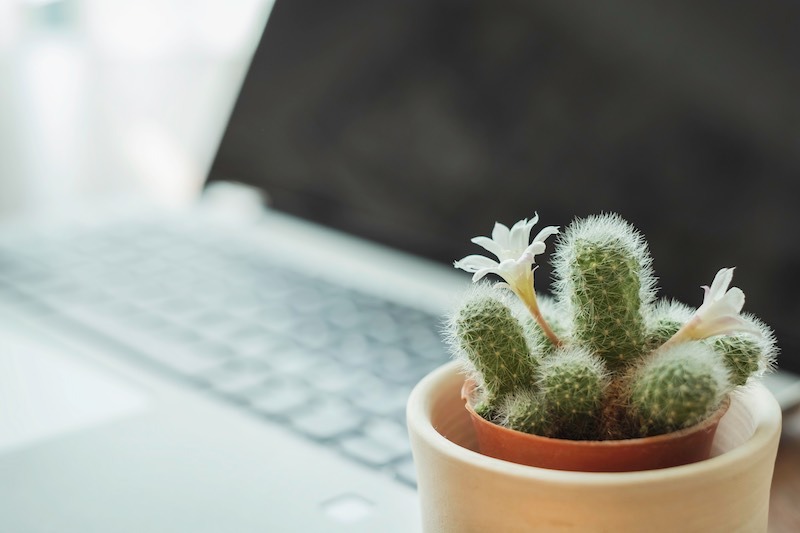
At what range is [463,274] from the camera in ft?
2.33

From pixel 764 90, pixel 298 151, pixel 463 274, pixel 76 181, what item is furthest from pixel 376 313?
pixel 76 181

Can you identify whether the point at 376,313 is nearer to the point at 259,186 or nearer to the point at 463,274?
the point at 463,274

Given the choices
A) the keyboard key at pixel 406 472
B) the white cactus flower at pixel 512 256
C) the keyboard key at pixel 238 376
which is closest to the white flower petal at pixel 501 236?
the white cactus flower at pixel 512 256

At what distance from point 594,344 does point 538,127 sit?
0.34 m

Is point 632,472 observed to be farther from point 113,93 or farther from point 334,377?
point 113,93

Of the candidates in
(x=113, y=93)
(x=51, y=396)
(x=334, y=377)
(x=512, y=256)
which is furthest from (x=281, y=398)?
(x=113, y=93)

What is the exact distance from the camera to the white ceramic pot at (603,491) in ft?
0.86

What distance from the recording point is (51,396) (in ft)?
1.78

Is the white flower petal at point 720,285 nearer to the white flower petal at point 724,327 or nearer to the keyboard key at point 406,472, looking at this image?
the white flower petal at point 724,327

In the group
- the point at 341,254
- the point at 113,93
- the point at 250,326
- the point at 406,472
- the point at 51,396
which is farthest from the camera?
the point at 113,93

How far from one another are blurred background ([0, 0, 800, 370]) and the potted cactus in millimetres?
219

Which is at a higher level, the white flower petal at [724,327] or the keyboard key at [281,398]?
the white flower petal at [724,327]

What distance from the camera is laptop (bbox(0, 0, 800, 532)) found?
1.47ft

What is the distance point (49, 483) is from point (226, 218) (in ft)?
1.81
